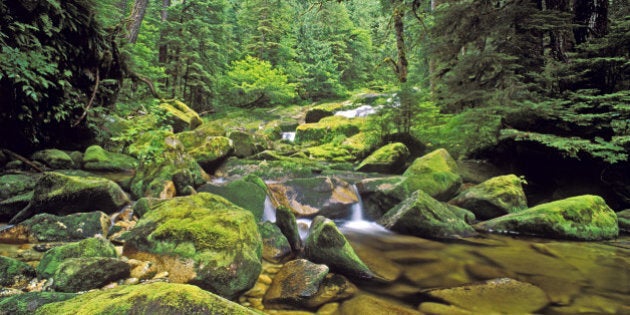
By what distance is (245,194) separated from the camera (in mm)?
6781

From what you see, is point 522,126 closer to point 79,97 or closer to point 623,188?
point 623,188

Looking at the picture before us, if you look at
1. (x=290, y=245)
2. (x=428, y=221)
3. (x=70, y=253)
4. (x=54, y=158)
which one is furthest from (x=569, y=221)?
(x=54, y=158)

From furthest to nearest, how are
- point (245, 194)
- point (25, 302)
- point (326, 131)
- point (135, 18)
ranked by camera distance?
point (326, 131)
point (135, 18)
point (245, 194)
point (25, 302)

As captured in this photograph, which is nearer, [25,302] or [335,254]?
[25,302]

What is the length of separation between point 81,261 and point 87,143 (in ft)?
28.2

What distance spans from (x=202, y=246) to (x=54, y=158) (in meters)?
7.20

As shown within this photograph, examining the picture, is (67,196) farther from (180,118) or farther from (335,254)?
(180,118)

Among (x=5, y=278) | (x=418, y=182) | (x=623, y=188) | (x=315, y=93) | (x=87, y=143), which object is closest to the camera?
(x=5, y=278)

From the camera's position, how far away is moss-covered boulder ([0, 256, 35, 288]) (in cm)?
307

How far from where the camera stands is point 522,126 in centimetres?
829

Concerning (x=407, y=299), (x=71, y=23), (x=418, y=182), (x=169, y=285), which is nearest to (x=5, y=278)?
(x=169, y=285)

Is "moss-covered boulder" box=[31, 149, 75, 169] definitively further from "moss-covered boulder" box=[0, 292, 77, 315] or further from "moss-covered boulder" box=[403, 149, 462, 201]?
"moss-covered boulder" box=[403, 149, 462, 201]

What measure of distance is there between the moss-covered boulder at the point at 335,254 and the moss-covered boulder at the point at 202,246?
830 millimetres

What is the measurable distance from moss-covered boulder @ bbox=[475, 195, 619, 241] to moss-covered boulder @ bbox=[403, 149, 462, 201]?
175 centimetres
